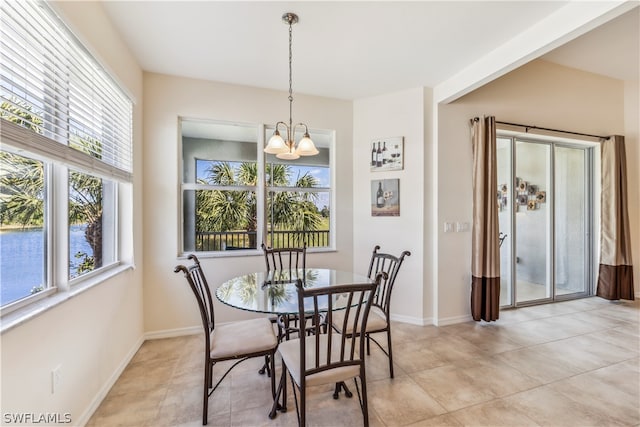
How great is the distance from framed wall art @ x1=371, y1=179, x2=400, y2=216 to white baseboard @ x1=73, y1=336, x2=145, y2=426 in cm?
293

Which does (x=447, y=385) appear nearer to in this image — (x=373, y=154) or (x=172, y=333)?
(x=373, y=154)

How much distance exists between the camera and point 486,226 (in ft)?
10.3

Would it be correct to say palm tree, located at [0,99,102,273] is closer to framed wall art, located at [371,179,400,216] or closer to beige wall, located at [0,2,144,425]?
beige wall, located at [0,2,144,425]

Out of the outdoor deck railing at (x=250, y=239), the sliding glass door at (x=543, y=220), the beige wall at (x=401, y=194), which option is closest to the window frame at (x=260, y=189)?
the outdoor deck railing at (x=250, y=239)

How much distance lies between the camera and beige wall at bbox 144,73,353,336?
286 centimetres

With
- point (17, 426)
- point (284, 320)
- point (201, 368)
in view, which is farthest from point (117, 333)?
point (284, 320)

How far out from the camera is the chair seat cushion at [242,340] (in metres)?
1.74

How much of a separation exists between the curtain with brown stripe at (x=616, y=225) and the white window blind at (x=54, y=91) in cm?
600

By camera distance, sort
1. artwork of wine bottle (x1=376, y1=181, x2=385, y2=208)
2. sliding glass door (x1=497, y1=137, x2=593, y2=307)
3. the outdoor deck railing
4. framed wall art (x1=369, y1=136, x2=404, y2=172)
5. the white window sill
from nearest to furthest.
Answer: the white window sill
the outdoor deck railing
framed wall art (x1=369, y1=136, x2=404, y2=172)
artwork of wine bottle (x1=376, y1=181, x2=385, y2=208)
sliding glass door (x1=497, y1=137, x2=593, y2=307)

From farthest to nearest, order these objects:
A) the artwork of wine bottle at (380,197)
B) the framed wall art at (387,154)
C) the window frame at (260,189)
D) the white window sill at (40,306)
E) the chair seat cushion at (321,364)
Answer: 1. the artwork of wine bottle at (380,197)
2. the framed wall art at (387,154)
3. the window frame at (260,189)
4. the chair seat cushion at (321,364)
5. the white window sill at (40,306)

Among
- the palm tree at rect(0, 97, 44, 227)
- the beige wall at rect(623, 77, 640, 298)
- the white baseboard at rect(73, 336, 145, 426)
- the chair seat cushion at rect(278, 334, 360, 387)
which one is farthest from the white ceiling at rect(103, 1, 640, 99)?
the white baseboard at rect(73, 336, 145, 426)

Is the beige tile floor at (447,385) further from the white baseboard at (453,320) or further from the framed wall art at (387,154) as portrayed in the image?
the framed wall art at (387,154)

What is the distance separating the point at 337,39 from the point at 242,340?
254 cm

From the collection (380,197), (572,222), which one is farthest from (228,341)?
(572,222)
